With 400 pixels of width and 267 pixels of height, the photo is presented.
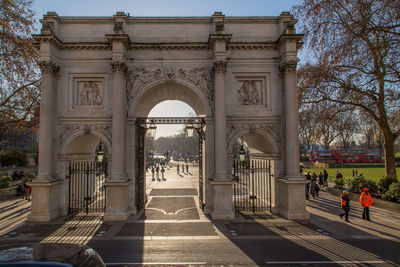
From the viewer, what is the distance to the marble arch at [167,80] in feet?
41.6

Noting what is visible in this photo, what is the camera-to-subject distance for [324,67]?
696 inches

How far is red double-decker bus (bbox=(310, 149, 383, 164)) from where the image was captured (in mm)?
57094

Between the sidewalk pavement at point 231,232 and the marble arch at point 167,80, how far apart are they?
1366 mm

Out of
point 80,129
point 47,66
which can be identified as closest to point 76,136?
point 80,129

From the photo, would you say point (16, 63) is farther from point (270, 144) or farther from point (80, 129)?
point (270, 144)

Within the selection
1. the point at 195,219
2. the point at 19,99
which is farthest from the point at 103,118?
the point at 19,99

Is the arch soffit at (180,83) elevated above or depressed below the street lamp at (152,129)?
above

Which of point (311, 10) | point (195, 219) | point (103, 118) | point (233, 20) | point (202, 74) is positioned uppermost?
point (311, 10)

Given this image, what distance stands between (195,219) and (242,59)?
9.58m

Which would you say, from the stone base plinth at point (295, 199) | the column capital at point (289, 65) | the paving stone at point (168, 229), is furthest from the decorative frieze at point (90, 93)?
the stone base plinth at point (295, 199)

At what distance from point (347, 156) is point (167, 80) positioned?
59.9 metres

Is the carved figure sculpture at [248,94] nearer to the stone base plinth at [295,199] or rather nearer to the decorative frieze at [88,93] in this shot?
the stone base plinth at [295,199]

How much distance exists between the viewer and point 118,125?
495 inches

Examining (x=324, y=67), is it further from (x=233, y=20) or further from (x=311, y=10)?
(x=233, y=20)
